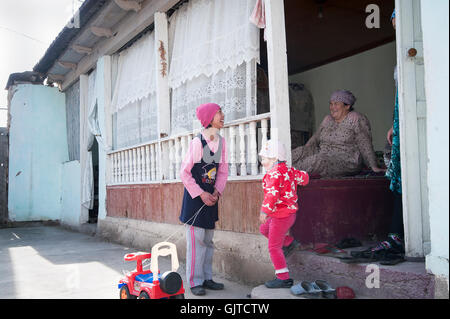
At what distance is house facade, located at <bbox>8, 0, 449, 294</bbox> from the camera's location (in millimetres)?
2922

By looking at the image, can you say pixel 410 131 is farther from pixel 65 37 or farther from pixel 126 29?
pixel 65 37

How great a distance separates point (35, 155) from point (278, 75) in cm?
842

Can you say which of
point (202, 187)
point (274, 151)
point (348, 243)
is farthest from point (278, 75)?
point (348, 243)

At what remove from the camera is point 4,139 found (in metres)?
10.3

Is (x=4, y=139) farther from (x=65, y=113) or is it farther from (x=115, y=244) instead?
(x=115, y=244)

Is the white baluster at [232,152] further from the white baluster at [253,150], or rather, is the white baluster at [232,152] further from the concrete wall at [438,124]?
the concrete wall at [438,124]

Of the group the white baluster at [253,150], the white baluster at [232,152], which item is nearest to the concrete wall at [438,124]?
the white baluster at [253,150]

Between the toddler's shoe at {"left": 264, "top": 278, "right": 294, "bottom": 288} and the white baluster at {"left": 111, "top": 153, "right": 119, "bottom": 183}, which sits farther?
the white baluster at {"left": 111, "top": 153, "right": 119, "bottom": 183}

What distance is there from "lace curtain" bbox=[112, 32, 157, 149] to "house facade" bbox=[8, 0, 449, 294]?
0.03 meters

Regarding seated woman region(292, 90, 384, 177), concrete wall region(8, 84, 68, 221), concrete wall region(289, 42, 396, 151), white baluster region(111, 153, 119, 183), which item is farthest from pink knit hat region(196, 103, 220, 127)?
concrete wall region(8, 84, 68, 221)

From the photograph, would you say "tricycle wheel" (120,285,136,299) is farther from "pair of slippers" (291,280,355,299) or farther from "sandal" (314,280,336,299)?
"sandal" (314,280,336,299)

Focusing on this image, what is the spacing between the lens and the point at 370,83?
7621 mm

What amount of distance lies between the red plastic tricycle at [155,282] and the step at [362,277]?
0.65m

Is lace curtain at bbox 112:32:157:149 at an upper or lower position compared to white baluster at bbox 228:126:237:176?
upper
